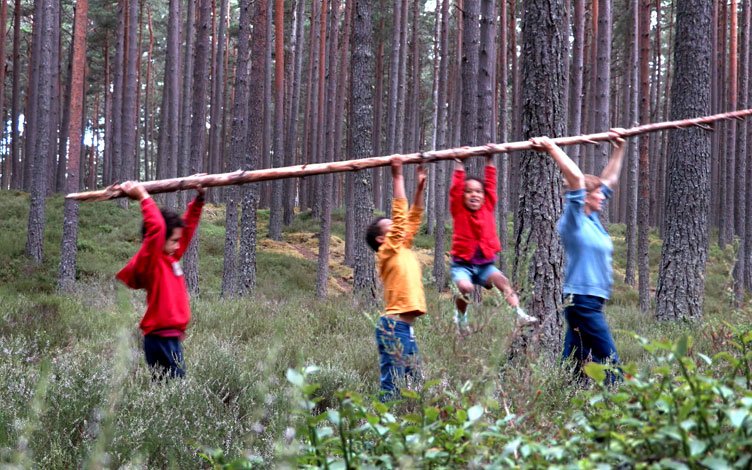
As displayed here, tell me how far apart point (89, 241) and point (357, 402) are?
727 inches

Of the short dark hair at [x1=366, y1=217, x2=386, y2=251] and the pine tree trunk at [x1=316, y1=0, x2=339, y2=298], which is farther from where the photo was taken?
the pine tree trunk at [x1=316, y1=0, x2=339, y2=298]

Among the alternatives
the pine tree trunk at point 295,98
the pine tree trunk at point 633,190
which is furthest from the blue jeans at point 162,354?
the pine tree trunk at point 295,98

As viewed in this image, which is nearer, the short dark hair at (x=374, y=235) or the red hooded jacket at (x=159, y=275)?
the red hooded jacket at (x=159, y=275)

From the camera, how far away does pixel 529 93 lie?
7.17 metres

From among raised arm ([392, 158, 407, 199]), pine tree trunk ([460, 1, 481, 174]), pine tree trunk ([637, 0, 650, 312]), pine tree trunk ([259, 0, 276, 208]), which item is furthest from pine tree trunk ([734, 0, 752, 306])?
raised arm ([392, 158, 407, 199])

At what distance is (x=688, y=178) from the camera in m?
11.2

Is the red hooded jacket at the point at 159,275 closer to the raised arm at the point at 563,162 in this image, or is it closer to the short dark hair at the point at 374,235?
the short dark hair at the point at 374,235

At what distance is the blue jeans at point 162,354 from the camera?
207 inches

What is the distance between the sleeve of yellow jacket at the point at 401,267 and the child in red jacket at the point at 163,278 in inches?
58.5

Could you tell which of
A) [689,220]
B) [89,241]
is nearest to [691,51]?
[689,220]

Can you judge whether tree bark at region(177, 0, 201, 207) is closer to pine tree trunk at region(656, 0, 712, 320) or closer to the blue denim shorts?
pine tree trunk at region(656, 0, 712, 320)

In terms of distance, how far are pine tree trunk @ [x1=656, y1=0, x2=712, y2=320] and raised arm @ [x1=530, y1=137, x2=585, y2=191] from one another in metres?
7.11

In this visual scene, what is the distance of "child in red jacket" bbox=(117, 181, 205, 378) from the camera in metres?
4.87

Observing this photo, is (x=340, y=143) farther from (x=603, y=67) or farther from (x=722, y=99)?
(x=722, y=99)
